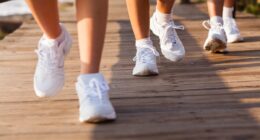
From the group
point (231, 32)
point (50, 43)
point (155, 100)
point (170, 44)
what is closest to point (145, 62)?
point (170, 44)

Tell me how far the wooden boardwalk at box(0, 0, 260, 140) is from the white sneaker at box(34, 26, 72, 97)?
0.23 feet

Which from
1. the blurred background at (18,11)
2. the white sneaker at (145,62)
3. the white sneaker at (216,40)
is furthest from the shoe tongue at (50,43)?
the blurred background at (18,11)

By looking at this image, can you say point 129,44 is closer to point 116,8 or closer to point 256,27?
point 256,27

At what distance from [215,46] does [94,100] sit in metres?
1.19

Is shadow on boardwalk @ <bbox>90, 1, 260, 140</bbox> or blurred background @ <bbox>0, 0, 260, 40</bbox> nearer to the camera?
shadow on boardwalk @ <bbox>90, 1, 260, 140</bbox>

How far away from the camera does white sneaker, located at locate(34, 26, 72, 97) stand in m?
1.65

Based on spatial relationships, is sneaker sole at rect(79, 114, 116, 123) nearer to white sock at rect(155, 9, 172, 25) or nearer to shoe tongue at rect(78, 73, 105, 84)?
shoe tongue at rect(78, 73, 105, 84)

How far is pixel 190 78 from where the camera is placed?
2.09m

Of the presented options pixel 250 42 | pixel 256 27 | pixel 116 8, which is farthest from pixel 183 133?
pixel 116 8

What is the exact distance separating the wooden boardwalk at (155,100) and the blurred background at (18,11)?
3.15 m

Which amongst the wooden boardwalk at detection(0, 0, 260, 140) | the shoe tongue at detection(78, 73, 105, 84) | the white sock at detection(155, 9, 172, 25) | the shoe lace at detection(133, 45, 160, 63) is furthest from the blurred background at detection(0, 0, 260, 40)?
the shoe tongue at detection(78, 73, 105, 84)

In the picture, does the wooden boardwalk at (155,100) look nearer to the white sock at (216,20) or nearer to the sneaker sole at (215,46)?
the sneaker sole at (215,46)

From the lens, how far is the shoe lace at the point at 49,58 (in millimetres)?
1658

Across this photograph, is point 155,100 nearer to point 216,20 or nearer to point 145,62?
point 145,62
